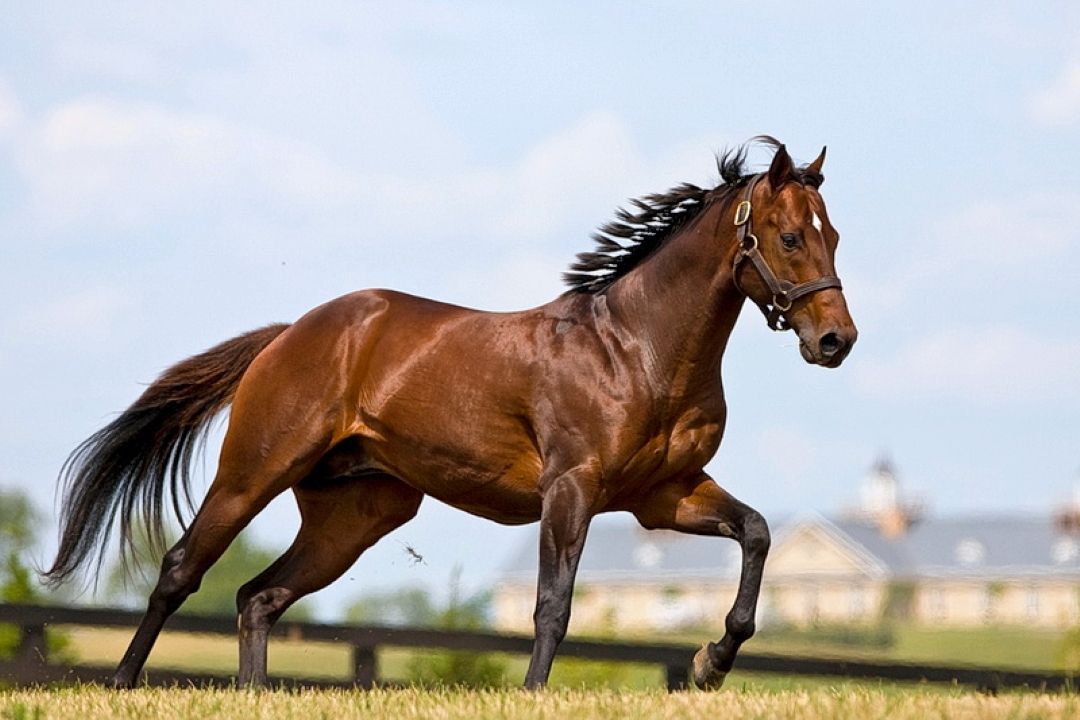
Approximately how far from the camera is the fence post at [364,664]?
10.7 metres

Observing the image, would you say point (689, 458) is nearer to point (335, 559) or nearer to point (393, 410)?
point (393, 410)

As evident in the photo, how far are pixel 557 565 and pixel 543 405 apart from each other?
2.41 ft

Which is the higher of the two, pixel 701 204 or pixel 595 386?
pixel 701 204

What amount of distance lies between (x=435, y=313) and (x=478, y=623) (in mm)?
7201

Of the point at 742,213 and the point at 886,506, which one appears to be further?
the point at 886,506

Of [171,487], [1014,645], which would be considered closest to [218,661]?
[171,487]

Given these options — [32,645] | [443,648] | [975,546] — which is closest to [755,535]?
[443,648]

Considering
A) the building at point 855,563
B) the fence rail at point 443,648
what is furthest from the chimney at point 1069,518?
the fence rail at point 443,648

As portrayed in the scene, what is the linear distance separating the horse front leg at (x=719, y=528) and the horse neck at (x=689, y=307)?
514 mm

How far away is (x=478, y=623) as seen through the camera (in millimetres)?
14656

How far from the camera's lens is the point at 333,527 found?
27.4ft

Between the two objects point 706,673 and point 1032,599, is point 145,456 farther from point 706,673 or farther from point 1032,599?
point 1032,599

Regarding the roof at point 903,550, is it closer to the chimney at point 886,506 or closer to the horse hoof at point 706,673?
the chimney at point 886,506

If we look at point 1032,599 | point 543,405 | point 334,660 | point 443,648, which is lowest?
point 334,660
